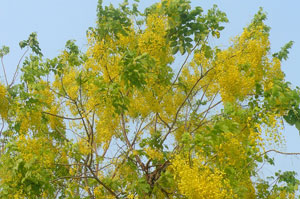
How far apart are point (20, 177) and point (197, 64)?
252 cm

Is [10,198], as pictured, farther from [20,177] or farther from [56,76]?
[56,76]

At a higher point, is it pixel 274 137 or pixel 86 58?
pixel 86 58

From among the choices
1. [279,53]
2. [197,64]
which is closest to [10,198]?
[197,64]

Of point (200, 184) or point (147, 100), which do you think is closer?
point (200, 184)

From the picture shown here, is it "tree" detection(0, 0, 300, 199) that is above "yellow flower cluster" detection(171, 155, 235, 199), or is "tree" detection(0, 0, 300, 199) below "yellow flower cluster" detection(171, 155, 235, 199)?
above

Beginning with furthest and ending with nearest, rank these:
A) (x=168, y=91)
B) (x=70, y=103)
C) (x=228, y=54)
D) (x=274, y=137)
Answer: (x=70, y=103) < (x=168, y=91) < (x=228, y=54) < (x=274, y=137)

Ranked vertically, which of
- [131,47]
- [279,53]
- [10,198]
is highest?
[279,53]

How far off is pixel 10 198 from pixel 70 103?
70.9 inches

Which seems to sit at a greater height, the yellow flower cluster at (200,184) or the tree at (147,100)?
the tree at (147,100)

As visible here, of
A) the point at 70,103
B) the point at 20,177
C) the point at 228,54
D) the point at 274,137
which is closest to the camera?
the point at 274,137

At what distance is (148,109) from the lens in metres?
5.05

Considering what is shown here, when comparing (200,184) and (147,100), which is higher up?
(147,100)

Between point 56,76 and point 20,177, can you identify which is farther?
point 56,76

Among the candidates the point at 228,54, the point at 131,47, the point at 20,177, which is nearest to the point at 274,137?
the point at 228,54
